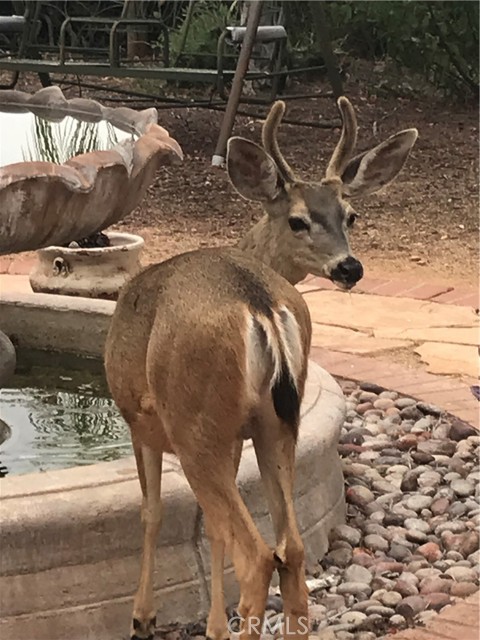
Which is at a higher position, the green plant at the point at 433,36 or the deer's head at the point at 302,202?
the deer's head at the point at 302,202

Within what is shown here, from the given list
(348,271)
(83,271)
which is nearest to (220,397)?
(348,271)

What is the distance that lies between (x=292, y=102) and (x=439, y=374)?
8.42 m

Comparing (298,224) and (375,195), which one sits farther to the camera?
(375,195)

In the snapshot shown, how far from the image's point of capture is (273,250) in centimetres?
408

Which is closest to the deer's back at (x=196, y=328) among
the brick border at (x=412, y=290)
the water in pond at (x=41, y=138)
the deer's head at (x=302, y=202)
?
the deer's head at (x=302, y=202)

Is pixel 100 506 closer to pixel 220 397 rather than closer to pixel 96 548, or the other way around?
pixel 96 548

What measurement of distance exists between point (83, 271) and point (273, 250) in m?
2.42

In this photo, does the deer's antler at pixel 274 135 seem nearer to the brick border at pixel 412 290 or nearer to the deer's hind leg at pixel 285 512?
the deer's hind leg at pixel 285 512

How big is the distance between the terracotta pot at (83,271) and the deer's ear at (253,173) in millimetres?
2282

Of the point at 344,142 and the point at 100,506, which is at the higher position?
the point at 344,142

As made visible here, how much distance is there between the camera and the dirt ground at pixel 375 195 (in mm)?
8117

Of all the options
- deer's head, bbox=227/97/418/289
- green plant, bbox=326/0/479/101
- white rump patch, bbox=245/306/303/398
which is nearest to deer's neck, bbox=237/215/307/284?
deer's head, bbox=227/97/418/289

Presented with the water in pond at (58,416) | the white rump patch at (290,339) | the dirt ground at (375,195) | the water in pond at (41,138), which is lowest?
the dirt ground at (375,195)

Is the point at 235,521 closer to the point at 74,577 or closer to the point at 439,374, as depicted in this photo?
the point at 74,577
